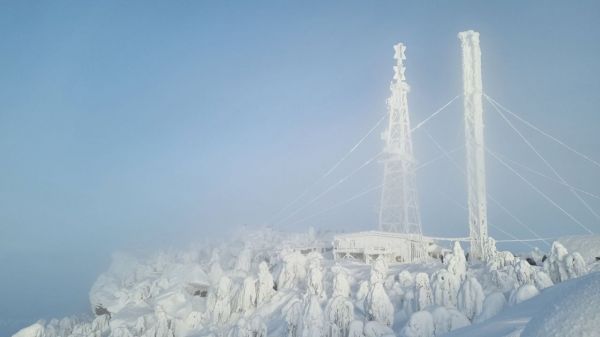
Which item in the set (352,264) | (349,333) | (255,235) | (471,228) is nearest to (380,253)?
(352,264)

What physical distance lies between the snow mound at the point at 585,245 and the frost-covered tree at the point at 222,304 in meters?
31.0

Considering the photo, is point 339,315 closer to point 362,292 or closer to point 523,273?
point 362,292

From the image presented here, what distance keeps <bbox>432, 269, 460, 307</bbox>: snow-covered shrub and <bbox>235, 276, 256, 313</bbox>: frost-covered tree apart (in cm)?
1953

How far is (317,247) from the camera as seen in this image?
64750 mm

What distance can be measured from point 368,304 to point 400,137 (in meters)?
28.5

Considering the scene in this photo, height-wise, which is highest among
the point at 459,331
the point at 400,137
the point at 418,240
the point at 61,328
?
the point at 400,137

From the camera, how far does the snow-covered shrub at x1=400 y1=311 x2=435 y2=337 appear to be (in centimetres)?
2538

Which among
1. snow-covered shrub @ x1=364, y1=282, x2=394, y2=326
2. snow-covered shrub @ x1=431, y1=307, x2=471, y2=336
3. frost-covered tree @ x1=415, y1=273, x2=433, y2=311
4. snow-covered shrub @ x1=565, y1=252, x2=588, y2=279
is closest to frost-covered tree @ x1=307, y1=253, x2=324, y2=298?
snow-covered shrub @ x1=364, y1=282, x2=394, y2=326

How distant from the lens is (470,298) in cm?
3019

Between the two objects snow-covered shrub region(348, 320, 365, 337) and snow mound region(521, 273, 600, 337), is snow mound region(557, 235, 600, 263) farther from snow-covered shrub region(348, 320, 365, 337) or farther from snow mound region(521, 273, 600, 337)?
snow mound region(521, 273, 600, 337)

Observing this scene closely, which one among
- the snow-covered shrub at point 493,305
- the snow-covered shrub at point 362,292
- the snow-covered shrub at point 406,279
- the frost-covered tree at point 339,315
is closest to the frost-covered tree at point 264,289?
the snow-covered shrub at point 362,292

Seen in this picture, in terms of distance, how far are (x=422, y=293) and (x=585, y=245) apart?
53.6ft

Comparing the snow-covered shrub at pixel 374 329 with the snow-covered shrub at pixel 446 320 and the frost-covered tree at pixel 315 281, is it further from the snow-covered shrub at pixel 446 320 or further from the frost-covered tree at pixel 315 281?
the frost-covered tree at pixel 315 281

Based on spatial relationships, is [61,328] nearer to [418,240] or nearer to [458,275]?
[418,240]
